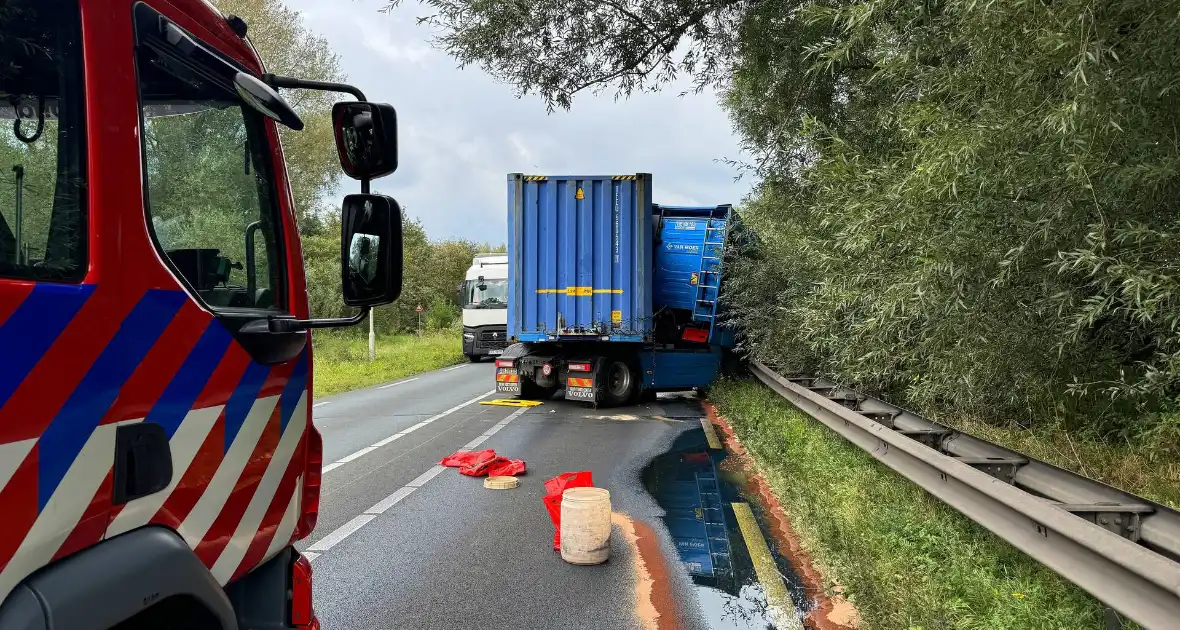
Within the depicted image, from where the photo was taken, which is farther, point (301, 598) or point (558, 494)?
point (558, 494)

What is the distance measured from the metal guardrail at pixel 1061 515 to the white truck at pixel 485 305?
18748mm

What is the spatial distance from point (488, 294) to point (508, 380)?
427 inches

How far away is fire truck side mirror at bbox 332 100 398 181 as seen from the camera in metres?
2.46

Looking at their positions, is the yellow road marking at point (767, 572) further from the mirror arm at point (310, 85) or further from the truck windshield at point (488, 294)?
the truck windshield at point (488, 294)

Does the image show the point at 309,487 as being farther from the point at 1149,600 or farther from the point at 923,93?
the point at 923,93

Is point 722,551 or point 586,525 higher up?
point 586,525

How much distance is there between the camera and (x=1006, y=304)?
452cm

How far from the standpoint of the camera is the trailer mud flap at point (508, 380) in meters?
13.8

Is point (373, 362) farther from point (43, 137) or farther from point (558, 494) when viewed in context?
point (43, 137)

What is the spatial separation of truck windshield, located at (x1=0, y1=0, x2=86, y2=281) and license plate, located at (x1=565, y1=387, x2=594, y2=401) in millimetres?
11567

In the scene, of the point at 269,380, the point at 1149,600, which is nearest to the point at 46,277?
the point at 269,380

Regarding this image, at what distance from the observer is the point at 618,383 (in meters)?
13.9

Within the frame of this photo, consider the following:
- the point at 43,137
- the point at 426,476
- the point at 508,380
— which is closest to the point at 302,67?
the point at 508,380

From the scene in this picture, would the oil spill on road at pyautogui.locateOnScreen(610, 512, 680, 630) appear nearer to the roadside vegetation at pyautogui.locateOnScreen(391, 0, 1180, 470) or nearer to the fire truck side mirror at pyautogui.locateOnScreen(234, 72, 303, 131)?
the roadside vegetation at pyautogui.locateOnScreen(391, 0, 1180, 470)
